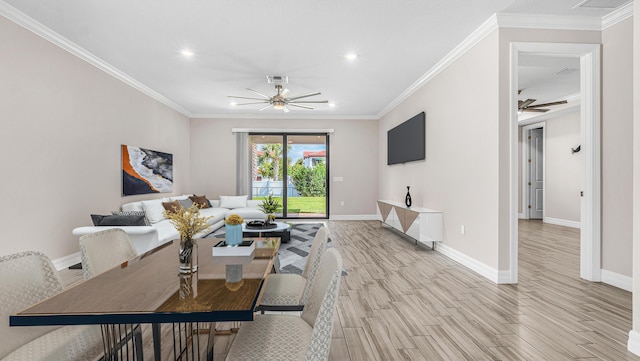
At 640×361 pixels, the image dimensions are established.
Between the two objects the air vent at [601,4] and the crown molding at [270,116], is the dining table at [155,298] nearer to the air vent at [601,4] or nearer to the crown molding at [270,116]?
the air vent at [601,4]

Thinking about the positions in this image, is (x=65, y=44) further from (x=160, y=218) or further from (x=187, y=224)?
(x=187, y=224)

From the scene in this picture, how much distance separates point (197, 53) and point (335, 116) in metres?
4.18

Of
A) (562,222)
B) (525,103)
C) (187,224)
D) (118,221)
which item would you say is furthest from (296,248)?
(562,222)

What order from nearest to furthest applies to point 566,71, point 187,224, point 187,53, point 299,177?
point 187,224
point 187,53
point 566,71
point 299,177

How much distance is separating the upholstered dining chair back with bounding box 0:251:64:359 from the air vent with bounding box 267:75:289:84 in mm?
3860

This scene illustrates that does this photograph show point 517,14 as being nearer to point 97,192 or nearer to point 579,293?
point 579,293

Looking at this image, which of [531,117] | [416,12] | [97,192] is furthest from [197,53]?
[531,117]

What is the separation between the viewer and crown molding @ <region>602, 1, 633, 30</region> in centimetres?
280

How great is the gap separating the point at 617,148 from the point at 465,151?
1391 millimetres

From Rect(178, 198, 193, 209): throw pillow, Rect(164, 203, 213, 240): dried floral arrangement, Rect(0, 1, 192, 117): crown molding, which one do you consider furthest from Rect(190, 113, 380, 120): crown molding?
Rect(164, 203, 213, 240): dried floral arrangement

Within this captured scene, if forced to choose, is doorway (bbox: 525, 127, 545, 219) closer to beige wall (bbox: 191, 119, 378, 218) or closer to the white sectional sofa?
beige wall (bbox: 191, 119, 378, 218)

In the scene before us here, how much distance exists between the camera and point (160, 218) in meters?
4.84

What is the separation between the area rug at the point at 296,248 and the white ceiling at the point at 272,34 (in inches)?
109

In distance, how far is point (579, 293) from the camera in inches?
108
